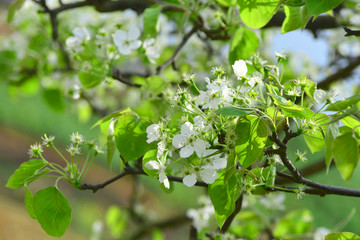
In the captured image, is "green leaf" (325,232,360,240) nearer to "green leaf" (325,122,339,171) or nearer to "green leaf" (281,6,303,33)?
"green leaf" (325,122,339,171)

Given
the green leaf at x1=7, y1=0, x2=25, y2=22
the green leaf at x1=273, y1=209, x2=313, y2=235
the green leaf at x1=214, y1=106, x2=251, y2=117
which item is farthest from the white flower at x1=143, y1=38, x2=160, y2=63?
the green leaf at x1=273, y1=209, x2=313, y2=235

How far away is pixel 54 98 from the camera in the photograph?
1.79m

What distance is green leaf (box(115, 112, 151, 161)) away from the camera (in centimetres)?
71

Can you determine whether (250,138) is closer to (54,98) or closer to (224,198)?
(224,198)

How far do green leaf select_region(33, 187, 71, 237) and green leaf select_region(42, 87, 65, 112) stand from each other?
3.67 feet

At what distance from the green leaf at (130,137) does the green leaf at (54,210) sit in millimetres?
135

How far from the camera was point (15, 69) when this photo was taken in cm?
189

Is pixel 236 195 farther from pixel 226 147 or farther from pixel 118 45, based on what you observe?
pixel 118 45

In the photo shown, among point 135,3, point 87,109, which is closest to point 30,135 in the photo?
point 87,109

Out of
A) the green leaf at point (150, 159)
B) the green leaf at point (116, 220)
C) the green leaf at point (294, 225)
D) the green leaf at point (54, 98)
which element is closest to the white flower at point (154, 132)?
the green leaf at point (150, 159)

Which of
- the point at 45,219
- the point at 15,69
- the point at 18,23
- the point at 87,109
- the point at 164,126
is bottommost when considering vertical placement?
the point at 87,109

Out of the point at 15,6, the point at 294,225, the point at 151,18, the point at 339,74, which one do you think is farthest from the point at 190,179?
the point at 339,74

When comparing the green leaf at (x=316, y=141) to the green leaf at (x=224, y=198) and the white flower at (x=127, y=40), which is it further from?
the white flower at (x=127, y=40)

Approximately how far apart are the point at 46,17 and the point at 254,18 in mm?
1423
